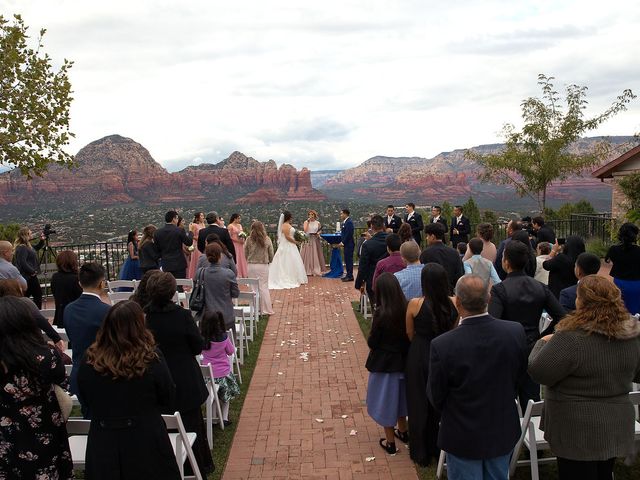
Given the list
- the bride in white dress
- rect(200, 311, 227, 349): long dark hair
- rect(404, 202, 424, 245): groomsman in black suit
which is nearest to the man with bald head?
rect(200, 311, 227, 349): long dark hair

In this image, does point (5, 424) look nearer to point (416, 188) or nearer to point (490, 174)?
point (490, 174)

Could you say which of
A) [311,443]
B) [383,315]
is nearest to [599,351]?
[383,315]

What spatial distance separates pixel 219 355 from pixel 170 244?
518cm

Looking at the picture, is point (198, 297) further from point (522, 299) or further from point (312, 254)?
point (312, 254)

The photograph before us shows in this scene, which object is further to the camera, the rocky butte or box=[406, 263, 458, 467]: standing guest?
the rocky butte

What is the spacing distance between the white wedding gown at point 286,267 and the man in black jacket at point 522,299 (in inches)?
424

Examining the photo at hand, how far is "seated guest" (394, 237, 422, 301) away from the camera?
6.12 m

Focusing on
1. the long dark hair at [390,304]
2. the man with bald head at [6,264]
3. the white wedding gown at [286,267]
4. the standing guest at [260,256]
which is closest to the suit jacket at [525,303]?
the long dark hair at [390,304]

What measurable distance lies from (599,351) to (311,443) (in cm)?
331

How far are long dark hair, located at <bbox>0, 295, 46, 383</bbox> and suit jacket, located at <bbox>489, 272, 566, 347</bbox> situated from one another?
12.0ft

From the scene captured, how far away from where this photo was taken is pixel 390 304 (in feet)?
17.3

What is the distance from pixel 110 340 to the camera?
11.6 ft

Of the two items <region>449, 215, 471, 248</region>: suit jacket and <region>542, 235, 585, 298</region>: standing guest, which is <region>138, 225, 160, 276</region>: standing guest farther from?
<region>449, 215, 471, 248</region>: suit jacket

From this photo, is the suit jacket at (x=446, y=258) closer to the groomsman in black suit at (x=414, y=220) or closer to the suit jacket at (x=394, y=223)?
the suit jacket at (x=394, y=223)
